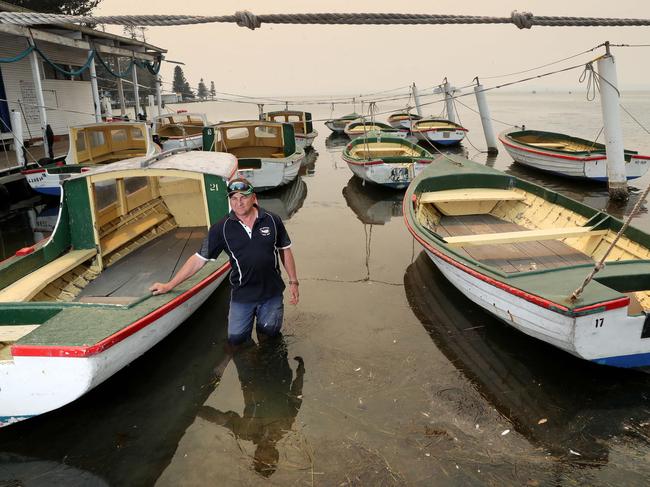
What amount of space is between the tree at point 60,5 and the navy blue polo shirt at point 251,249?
3027cm

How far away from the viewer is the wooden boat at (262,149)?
13930 mm

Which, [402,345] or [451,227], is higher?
[451,227]

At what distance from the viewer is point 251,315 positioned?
218 inches

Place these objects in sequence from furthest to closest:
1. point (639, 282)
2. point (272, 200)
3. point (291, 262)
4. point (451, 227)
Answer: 1. point (272, 200)
2. point (451, 227)
3. point (291, 262)
4. point (639, 282)

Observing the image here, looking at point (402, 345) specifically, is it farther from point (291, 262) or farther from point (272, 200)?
point (272, 200)

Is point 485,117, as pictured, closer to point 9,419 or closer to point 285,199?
point 285,199

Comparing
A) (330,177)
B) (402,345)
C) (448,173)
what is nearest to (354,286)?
(402,345)

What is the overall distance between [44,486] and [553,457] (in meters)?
4.42

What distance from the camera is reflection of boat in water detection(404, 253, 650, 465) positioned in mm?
4305

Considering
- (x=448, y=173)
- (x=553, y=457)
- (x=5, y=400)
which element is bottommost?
(x=553, y=457)

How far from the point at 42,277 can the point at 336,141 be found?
27.5m

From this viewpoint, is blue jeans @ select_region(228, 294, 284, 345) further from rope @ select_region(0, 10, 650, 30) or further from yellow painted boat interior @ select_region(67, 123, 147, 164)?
yellow painted boat interior @ select_region(67, 123, 147, 164)

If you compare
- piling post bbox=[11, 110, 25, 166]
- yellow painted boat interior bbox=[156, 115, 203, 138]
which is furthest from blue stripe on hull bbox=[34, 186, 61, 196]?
yellow painted boat interior bbox=[156, 115, 203, 138]

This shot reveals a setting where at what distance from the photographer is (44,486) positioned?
380 cm
